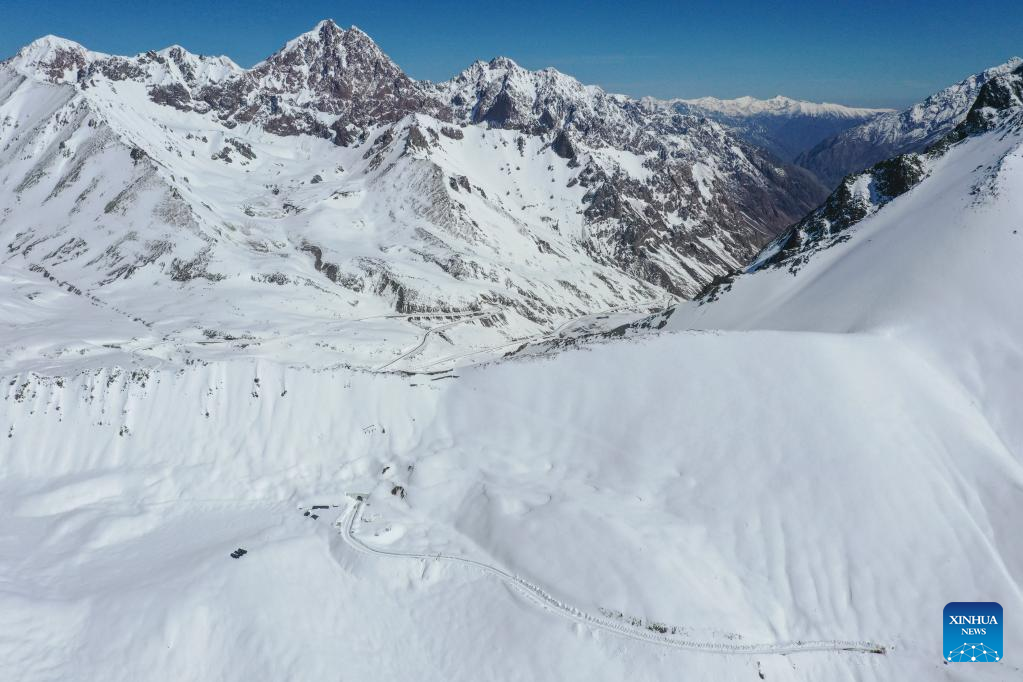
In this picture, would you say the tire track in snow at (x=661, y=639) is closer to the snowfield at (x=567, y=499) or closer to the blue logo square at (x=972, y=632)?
the snowfield at (x=567, y=499)

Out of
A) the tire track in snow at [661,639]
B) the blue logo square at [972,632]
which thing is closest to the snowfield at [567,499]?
the tire track in snow at [661,639]

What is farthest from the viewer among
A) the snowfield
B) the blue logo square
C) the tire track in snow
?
the blue logo square

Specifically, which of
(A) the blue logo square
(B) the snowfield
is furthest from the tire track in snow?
Answer: (A) the blue logo square

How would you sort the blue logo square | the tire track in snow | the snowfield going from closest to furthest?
the snowfield < the tire track in snow < the blue logo square

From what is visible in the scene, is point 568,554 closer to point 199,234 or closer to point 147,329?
point 147,329

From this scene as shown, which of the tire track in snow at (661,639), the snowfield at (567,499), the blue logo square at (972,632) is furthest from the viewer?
the blue logo square at (972,632)

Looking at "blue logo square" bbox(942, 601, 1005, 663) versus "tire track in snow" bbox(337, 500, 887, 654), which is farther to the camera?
"blue logo square" bbox(942, 601, 1005, 663)

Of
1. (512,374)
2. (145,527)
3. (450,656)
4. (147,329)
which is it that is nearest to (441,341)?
(147,329)

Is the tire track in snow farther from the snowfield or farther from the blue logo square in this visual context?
the blue logo square

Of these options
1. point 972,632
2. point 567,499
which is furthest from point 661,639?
point 972,632
